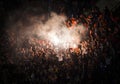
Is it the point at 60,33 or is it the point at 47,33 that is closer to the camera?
the point at 60,33

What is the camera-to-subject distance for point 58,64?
11.4m

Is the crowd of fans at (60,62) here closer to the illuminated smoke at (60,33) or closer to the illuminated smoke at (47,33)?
the illuminated smoke at (47,33)

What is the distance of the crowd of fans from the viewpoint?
1100cm

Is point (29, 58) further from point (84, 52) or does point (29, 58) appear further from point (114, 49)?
point (114, 49)

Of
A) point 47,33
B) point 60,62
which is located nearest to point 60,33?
point 47,33

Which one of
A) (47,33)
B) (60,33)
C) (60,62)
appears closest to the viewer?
(60,62)

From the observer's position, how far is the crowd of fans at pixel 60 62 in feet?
36.1

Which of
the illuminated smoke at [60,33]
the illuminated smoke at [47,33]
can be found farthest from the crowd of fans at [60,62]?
the illuminated smoke at [60,33]

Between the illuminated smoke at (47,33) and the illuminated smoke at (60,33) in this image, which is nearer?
the illuminated smoke at (47,33)

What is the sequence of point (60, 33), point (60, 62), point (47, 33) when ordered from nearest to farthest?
point (60, 62) → point (60, 33) → point (47, 33)

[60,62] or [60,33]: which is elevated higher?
[60,33]

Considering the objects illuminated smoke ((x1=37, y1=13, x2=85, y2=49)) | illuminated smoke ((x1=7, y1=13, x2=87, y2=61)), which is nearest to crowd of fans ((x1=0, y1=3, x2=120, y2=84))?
illuminated smoke ((x1=7, y1=13, x2=87, y2=61))

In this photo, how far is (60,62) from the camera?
11.5m

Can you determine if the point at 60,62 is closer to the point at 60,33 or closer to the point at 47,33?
the point at 60,33
